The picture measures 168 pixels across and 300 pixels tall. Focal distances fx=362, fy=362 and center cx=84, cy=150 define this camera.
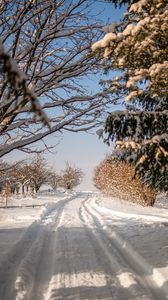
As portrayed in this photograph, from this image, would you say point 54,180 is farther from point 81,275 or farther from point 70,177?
point 81,275

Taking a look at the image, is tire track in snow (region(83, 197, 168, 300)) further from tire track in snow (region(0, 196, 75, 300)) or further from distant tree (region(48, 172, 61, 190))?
distant tree (region(48, 172, 61, 190))

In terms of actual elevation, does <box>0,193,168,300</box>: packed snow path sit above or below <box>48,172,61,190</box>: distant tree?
below

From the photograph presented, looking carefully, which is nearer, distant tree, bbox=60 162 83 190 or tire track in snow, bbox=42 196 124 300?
tire track in snow, bbox=42 196 124 300

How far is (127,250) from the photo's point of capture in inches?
358

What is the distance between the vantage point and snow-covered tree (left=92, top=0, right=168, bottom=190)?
5.77 metres

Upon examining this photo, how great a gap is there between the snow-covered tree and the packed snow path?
2.11 meters

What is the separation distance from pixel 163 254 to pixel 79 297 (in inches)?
135

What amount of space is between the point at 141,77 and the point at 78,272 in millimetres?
3866

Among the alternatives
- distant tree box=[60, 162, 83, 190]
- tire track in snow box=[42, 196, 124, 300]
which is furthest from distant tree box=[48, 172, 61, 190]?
tire track in snow box=[42, 196, 124, 300]

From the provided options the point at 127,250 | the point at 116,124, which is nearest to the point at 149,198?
the point at 127,250

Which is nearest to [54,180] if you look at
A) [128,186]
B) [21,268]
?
[128,186]

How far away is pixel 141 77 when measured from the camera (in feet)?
19.6

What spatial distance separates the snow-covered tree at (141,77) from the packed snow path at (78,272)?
83.0 inches

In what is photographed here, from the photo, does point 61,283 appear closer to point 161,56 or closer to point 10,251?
point 10,251
